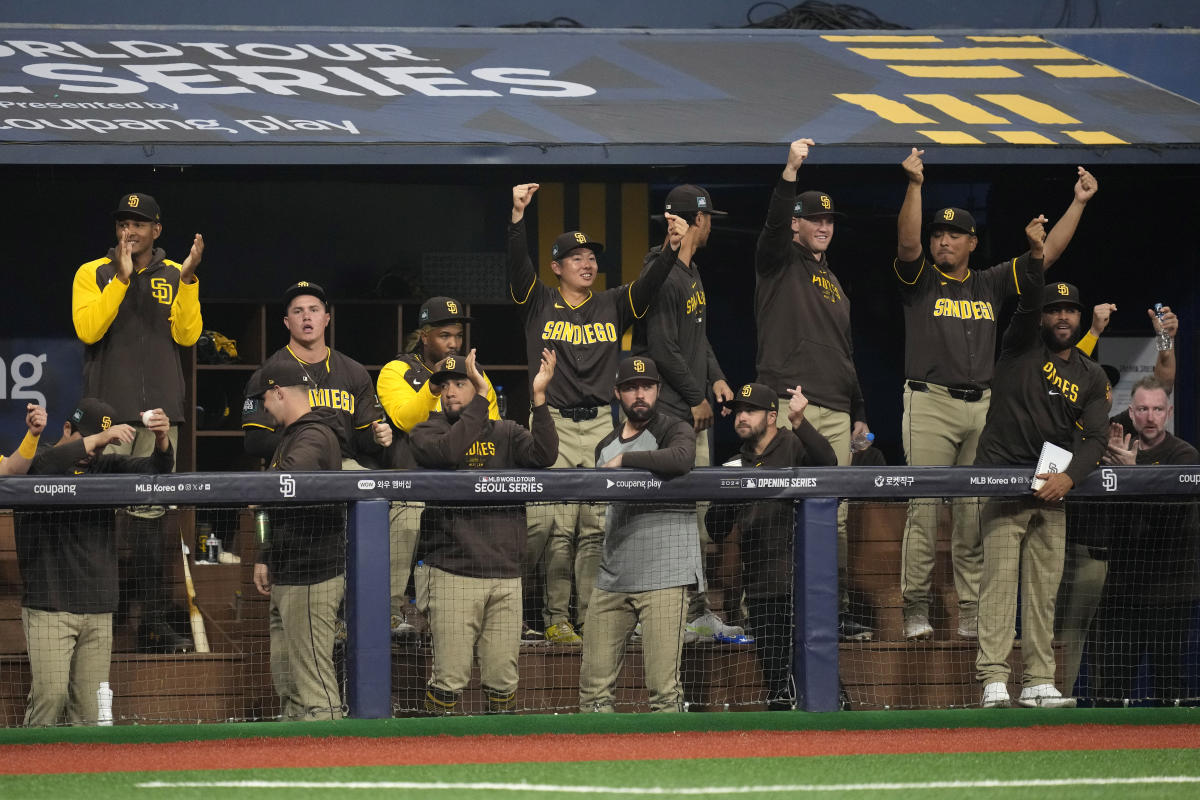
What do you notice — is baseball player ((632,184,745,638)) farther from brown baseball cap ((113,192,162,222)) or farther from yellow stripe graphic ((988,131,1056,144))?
brown baseball cap ((113,192,162,222))

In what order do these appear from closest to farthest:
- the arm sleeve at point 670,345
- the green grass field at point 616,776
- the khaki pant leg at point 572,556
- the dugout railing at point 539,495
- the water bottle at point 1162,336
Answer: the green grass field at point 616,776, the dugout railing at point 539,495, the khaki pant leg at point 572,556, the arm sleeve at point 670,345, the water bottle at point 1162,336

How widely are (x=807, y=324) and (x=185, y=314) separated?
3000mm

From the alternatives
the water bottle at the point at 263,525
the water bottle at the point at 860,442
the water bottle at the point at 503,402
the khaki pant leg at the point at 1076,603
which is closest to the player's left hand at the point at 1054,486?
the khaki pant leg at the point at 1076,603

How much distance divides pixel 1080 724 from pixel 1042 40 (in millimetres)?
5498

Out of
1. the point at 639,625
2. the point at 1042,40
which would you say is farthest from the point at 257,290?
the point at 1042,40

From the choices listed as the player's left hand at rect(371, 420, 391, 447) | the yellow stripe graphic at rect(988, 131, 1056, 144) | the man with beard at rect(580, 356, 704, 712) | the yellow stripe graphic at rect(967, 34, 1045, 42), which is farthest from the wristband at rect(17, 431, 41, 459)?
the yellow stripe graphic at rect(967, 34, 1045, 42)

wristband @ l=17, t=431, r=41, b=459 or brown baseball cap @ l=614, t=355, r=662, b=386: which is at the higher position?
brown baseball cap @ l=614, t=355, r=662, b=386

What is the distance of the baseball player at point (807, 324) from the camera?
25.3 feet

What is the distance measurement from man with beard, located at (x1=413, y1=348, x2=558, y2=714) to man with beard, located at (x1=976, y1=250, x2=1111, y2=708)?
2.08m

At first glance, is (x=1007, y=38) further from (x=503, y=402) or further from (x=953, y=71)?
(x=503, y=402)

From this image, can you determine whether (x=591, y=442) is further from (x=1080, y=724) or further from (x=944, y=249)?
(x=1080, y=724)

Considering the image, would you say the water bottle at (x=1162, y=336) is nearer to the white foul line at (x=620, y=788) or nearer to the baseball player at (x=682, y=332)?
the baseball player at (x=682, y=332)

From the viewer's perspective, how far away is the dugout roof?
8.48 metres

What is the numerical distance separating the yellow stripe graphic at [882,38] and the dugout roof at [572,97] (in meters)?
0.02
